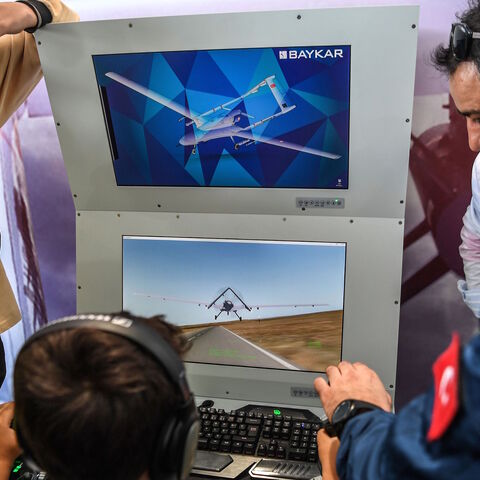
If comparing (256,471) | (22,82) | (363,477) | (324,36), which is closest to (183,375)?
(363,477)

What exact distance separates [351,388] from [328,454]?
17 centimetres

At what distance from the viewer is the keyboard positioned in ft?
4.33

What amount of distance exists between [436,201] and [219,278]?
0.80m

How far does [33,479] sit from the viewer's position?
1.25 metres

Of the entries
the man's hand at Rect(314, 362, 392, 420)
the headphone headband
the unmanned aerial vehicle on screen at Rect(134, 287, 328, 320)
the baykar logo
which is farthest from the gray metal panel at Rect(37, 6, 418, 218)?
the headphone headband

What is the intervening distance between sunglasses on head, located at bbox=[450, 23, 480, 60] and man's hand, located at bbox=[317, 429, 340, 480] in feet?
3.01

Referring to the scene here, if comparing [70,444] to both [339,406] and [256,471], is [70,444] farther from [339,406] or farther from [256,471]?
[256,471]

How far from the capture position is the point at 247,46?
143 cm

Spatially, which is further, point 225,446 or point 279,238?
point 279,238

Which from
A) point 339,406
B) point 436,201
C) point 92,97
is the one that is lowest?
point 339,406

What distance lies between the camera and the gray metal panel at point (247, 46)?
1373 millimetres

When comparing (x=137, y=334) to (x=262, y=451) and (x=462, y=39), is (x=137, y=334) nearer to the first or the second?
(x=262, y=451)

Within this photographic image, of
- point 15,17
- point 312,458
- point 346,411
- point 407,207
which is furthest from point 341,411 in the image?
point 15,17

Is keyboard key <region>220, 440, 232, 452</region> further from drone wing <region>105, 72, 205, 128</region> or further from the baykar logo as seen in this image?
the baykar logo
